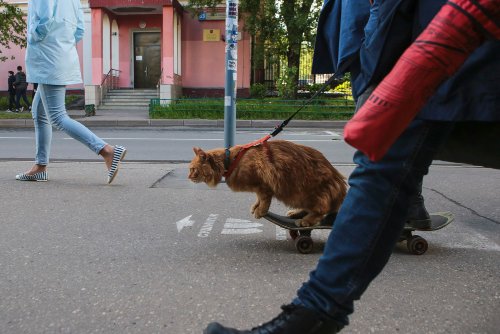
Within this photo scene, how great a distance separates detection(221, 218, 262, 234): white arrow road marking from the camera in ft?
12.4

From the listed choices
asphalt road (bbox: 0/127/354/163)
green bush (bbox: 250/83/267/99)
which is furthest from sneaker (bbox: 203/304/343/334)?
green bush (bbox: 250/83/267/99)

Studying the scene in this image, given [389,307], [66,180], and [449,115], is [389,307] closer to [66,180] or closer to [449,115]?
[449,115]

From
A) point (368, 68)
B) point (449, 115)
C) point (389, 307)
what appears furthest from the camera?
point (389, 307)

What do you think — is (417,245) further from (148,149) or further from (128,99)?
(128,99)

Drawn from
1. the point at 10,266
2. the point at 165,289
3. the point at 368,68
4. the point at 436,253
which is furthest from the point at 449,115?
the point at 10,266

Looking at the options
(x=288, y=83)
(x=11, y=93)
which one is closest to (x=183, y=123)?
(x=288, y=83)

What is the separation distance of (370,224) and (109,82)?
24.6 metres

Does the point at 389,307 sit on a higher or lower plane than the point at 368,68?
lower

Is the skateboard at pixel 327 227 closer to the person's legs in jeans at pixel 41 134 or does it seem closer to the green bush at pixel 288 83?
the person's legs in jeans at pixel 41 134

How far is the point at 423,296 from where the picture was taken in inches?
99.6

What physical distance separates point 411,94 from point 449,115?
0.42m

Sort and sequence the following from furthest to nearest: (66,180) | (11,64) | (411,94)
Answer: (11,64), (66,180), (411,94)

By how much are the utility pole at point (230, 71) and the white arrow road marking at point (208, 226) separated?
2.15m

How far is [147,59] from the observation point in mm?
26125
